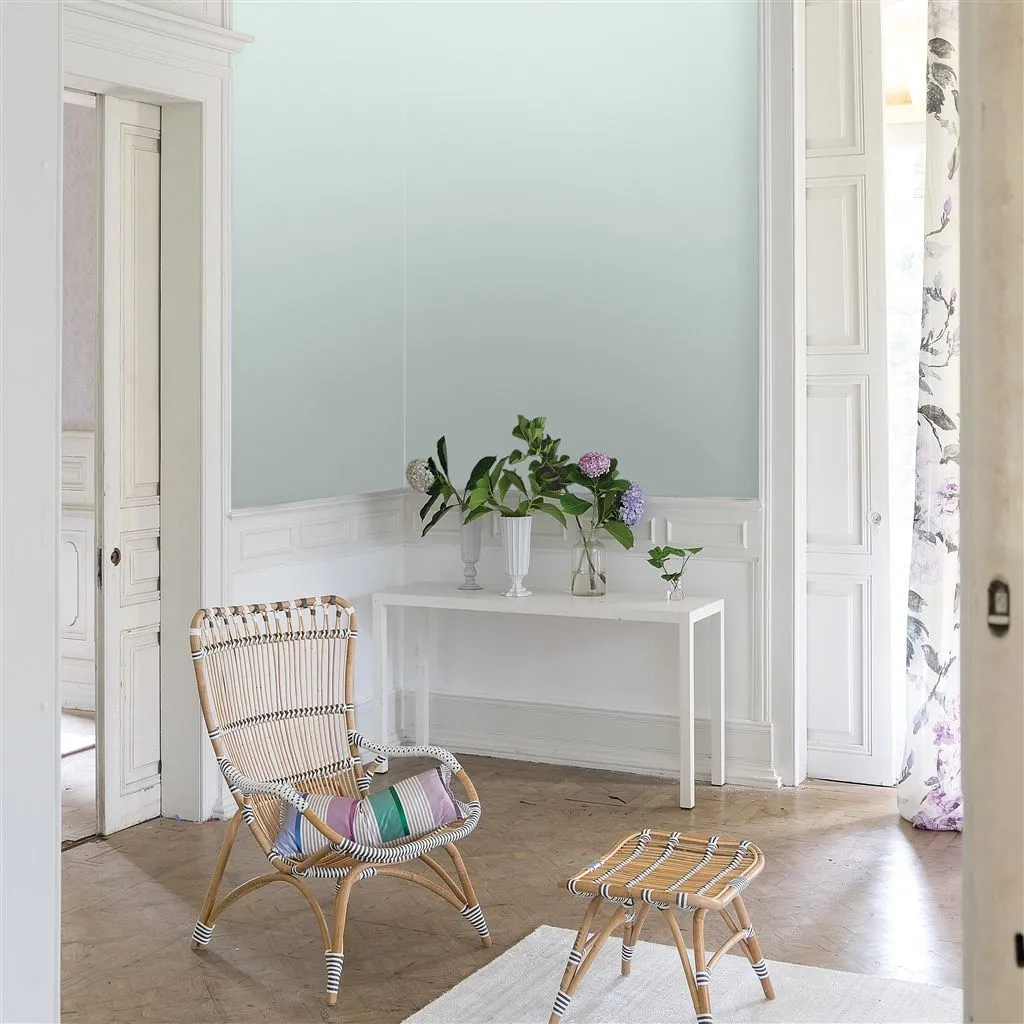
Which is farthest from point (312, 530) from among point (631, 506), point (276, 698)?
point (276, 698)

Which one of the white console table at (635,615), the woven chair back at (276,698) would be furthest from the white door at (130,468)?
the white console table at (635,615)

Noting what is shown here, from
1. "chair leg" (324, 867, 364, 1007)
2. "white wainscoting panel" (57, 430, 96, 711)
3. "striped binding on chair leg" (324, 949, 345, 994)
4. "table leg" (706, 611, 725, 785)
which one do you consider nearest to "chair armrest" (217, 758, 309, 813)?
"chair leg" (324, 867, 364, 1007)

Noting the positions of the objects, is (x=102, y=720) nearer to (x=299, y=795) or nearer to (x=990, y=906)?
(x=299, y=795)

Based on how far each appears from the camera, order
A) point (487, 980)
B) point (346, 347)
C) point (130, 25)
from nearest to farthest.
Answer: point (487, 980) → point (130, 25) → point (346, 347)

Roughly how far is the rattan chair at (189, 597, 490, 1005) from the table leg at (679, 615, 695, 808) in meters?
1.33

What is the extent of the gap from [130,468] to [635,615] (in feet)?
6.36

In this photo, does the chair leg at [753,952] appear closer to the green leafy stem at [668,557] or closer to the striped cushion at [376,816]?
the striped cushion at [376,816]

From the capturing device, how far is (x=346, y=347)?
17.9ft

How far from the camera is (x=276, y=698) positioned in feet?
12.2

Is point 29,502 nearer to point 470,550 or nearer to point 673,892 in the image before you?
point 673,892

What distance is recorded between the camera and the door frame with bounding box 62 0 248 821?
15.0 ft

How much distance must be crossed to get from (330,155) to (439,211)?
0.61 meters

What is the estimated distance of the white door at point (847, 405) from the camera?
4992 mm

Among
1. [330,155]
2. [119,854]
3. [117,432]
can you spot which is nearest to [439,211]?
[330,155]
